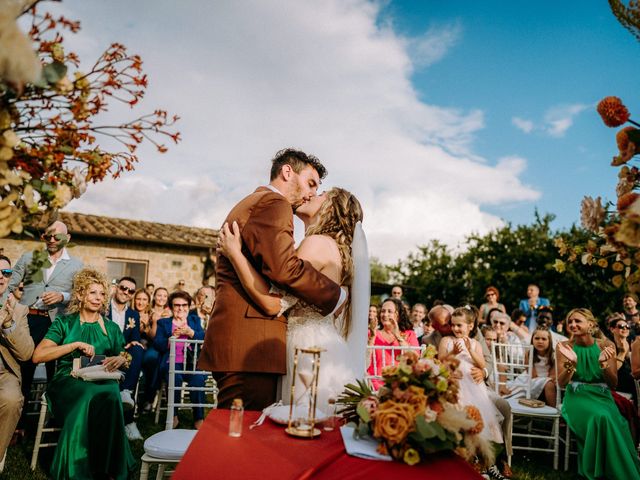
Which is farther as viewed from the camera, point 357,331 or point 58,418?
point 58,418

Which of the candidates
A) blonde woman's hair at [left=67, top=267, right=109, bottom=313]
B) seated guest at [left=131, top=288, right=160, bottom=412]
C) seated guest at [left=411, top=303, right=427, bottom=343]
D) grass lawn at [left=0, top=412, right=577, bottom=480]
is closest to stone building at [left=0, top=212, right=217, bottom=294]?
seated guest at [left=131, top=288, right=160, bottom=412]

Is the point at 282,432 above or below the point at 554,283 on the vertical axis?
below

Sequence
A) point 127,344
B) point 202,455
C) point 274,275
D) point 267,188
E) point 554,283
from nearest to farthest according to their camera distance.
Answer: point 202,455 < point 274,275 < point 267,188 < point 127,344 < point 554,283

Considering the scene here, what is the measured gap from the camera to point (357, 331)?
3086mm

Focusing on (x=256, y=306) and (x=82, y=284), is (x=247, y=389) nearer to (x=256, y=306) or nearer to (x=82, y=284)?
(x=256, y=306)

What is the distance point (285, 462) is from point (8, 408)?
12.4 feet

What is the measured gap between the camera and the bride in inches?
103

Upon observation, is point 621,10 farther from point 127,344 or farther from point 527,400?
point 127,344

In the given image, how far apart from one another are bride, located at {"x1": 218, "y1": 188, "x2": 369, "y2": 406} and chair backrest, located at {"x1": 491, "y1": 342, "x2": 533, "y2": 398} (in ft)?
13.6

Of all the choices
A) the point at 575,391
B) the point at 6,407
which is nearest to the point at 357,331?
the point at 6,407

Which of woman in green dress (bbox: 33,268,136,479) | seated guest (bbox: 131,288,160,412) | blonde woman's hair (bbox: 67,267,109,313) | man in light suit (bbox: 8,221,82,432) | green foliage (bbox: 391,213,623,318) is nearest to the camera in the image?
woman in green dress (bbox: 33,268,136,479)

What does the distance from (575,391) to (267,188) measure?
466cm

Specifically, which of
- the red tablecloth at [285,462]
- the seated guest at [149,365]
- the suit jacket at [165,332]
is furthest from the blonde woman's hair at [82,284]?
the red tablecloth at [285,462]

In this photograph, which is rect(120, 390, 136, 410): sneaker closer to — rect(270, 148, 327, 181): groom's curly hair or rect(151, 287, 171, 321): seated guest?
rect(151, 287, 171, 321): seated guest
